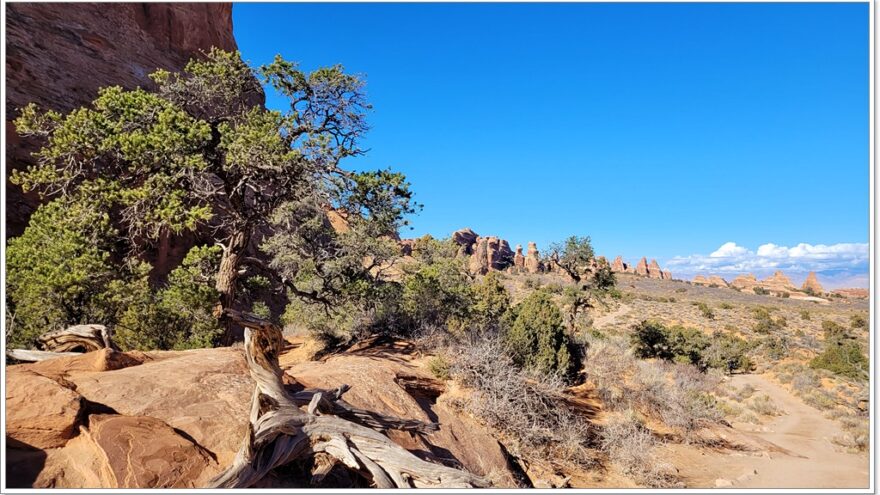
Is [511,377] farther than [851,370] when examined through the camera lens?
No

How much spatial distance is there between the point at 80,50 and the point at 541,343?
25.5m

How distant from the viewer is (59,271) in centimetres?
830

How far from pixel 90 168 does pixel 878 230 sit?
1410cm

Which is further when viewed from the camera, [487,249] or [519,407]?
[487,249]

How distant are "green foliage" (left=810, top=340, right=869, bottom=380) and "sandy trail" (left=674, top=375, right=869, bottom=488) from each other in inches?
355

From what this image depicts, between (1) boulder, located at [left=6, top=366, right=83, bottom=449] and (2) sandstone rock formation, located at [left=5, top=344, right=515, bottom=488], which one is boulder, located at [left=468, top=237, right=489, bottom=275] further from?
(1) boulder, located at [left=6, top=366, right=83, bottom=449]

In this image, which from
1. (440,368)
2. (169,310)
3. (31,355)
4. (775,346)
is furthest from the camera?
(775,346)

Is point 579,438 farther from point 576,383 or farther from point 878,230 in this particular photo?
point 878,230

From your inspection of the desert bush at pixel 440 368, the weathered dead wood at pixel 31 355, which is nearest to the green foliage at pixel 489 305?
the desert bush at pixel 440 368

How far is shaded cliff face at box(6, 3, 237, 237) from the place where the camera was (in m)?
16.8

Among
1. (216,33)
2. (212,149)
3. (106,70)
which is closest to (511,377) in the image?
(212,149)

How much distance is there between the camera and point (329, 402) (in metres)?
6.09

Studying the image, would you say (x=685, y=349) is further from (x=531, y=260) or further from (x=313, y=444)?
(x=531, y=260)

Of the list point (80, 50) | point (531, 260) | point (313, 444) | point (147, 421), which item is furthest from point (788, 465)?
point (531, 260)
